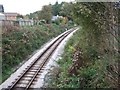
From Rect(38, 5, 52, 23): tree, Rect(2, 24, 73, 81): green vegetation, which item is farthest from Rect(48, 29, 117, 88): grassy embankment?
Rect(38, 5, 52, 23): tree

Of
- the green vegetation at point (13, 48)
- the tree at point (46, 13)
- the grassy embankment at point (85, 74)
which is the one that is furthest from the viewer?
the tree at point (46, 13)

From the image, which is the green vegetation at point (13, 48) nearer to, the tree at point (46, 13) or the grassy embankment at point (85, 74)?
the grassy embankment at point (85, 74)

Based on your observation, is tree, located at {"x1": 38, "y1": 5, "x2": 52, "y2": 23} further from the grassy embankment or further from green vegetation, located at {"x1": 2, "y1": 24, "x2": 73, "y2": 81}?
the grassy embankment

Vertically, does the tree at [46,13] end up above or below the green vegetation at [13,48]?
above

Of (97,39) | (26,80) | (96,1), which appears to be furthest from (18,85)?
(96,1)

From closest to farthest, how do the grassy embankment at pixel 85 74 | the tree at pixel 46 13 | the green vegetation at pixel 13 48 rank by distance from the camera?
the grassy embankment at pixel 85 74
the green vegetation at pixel 13 48
the tree at pixel 46 13

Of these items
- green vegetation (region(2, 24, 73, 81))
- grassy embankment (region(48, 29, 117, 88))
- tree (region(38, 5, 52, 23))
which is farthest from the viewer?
tree (region(38, 5, 52, 23))

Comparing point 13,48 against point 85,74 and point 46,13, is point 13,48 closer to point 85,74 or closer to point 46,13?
point 85,74

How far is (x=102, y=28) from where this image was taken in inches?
357

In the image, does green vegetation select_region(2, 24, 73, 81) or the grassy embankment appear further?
green vegetation select_region(2, 24, 73, 81)

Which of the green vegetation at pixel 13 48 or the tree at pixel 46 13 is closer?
the green vegetation at pixel 13 48

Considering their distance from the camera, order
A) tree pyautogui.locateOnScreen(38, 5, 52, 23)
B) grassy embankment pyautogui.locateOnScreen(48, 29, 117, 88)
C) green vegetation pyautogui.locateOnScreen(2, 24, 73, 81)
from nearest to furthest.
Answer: grassy embankment pyautogui.locateOnScreen(48, 29, 117, 88) < green vegetation pyautogui.locateOnScreen(2, 24, 73, 81) < tree pyautogui.locateOnScreen(38, 5, 52, 23)

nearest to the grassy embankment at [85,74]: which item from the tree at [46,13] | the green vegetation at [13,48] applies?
the green vegetation at [13,48]

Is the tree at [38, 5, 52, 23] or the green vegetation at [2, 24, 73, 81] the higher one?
the tree at [38, 5, 52, 23]
